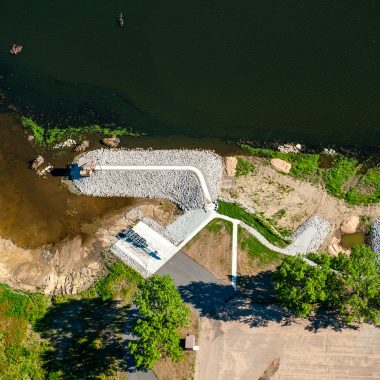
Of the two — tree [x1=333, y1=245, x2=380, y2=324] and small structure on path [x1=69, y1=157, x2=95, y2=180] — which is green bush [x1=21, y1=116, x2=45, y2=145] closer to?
small structure on path [x1=69, y1=157, x2=95, y2=180]

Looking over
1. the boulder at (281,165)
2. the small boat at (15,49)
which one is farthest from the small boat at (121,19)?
the boulder at (281,165)

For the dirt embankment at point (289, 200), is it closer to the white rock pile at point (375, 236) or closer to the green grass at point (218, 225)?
the white rock pile at point (375, 236)

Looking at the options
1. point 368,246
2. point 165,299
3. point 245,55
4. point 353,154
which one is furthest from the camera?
point 245,55

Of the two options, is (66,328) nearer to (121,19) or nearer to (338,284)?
(338,284)

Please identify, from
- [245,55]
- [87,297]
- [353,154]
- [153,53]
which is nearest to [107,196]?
[87,297]

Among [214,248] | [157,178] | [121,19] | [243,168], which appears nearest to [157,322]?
[214,248]

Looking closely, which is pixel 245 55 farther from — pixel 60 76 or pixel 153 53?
pixel 60 76

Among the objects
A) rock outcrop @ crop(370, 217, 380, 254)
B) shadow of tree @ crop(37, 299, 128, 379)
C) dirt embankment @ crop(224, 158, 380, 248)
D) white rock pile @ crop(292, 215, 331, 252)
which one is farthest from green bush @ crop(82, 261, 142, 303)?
rock outcrop @ crop(370, 217, 380, 254)
